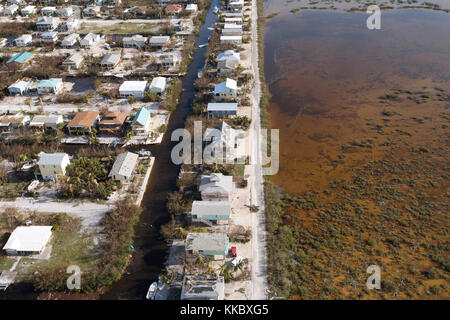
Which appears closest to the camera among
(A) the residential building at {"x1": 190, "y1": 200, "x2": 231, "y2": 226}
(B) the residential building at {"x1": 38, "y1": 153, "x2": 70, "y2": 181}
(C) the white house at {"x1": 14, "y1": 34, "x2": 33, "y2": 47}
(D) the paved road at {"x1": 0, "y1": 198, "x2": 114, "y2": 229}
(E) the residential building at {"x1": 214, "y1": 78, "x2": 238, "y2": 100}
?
(A) the residential building at {"x1": 190, "y1": 200, "x2": 231, "y2": 226}

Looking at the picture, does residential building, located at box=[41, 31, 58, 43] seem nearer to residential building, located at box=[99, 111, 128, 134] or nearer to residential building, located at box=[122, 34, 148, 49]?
residential building, located at box=[122, 34, 148, 49]

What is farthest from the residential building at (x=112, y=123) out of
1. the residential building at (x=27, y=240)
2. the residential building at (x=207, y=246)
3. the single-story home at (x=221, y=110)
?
the residential building at (x=207, y=246)

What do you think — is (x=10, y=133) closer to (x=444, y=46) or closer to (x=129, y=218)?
(x=129, y=218)

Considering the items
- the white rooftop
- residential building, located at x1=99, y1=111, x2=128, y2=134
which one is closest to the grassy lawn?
residential building, located at x1=99, y1=111, x2=128, y2=134

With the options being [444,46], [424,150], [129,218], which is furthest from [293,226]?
[444,46]

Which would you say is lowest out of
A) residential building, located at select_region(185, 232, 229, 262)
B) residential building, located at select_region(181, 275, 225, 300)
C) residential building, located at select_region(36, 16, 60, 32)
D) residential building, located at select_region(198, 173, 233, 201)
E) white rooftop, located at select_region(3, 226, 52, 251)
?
residential building, located at select_region(181, 275, 225, 300)
